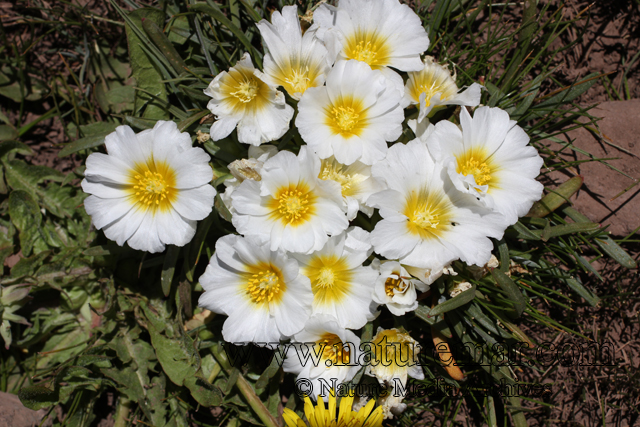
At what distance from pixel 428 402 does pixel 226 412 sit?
1.33 metres

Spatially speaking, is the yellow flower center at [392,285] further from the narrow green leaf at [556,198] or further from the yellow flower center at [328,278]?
the narrow green leaf at [556,198]

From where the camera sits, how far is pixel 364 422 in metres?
2.44

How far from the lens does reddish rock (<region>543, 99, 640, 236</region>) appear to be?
2859mm

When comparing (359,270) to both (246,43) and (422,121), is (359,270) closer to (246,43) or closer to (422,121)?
(422,121)

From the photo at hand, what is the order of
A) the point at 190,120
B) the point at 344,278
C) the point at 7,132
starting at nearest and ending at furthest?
the point at 344,278
the point at 190,120
the point at 7,132

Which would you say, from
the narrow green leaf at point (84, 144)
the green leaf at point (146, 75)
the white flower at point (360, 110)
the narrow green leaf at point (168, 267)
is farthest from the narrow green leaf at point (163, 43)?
the narrow green leaf at point (168, 267)

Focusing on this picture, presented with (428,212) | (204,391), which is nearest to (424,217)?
(428,212)

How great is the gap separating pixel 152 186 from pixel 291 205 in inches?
30.1

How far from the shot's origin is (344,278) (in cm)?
231

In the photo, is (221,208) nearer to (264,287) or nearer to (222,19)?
(264,287)

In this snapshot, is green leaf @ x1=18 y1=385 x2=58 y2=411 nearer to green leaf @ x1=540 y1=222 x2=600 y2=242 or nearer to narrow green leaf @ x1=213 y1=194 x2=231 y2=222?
narrow green leaf @ x1=213 y1=194 x2=231 y2=222

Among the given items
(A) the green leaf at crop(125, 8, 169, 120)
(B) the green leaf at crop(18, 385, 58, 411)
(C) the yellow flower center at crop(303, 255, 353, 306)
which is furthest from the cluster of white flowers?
(B) the green leaf at crop(18, 385, 58, 411)

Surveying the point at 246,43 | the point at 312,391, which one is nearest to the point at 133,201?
the point at 246,43

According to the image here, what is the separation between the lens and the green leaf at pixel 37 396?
8.43ft
